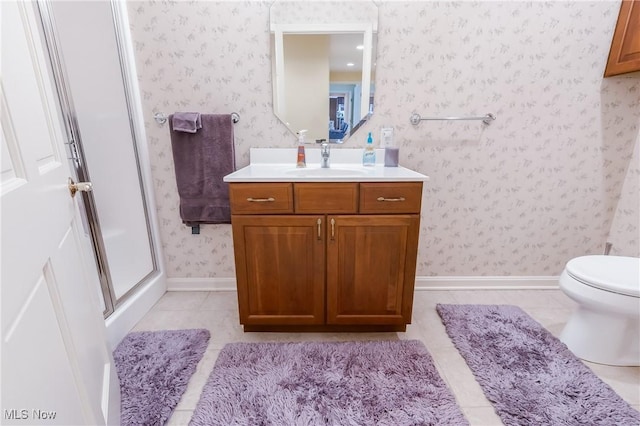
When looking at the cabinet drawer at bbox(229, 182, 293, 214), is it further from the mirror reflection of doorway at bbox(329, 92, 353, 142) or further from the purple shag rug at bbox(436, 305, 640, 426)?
the purple shag rug at bbox(436, 305, 640, 426)

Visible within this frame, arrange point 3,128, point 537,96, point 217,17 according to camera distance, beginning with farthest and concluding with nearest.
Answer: point 537,96 → point 217,17 → point 3,128

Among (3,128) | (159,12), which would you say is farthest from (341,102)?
(3,128)

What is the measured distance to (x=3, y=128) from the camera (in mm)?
575

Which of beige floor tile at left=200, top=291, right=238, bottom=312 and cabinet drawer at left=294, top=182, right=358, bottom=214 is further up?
cabinet drawer at left=294, top=182, right=358, bottom=214

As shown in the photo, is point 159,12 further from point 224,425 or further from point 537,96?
point 537,96

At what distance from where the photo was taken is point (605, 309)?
53.6 inches

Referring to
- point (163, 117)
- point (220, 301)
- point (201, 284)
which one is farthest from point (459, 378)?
point (163, 117)

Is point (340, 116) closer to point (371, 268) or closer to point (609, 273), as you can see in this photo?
point (371, 268)

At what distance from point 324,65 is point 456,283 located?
5.27 ft

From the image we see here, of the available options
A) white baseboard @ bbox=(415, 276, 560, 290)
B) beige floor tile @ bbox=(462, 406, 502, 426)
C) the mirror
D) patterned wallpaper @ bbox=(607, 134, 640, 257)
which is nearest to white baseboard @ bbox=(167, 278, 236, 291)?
the mirror

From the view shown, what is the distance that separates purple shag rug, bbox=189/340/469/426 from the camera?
1.18 metres

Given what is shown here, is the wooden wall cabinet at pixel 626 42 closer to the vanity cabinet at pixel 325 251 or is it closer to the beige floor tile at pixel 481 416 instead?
the vanity cabinet at pixel 325 251

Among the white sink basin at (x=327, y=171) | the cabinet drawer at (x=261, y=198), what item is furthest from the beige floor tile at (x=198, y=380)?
the white sink basin at (x=327, y=171)

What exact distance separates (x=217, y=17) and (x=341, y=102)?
0.80 m
